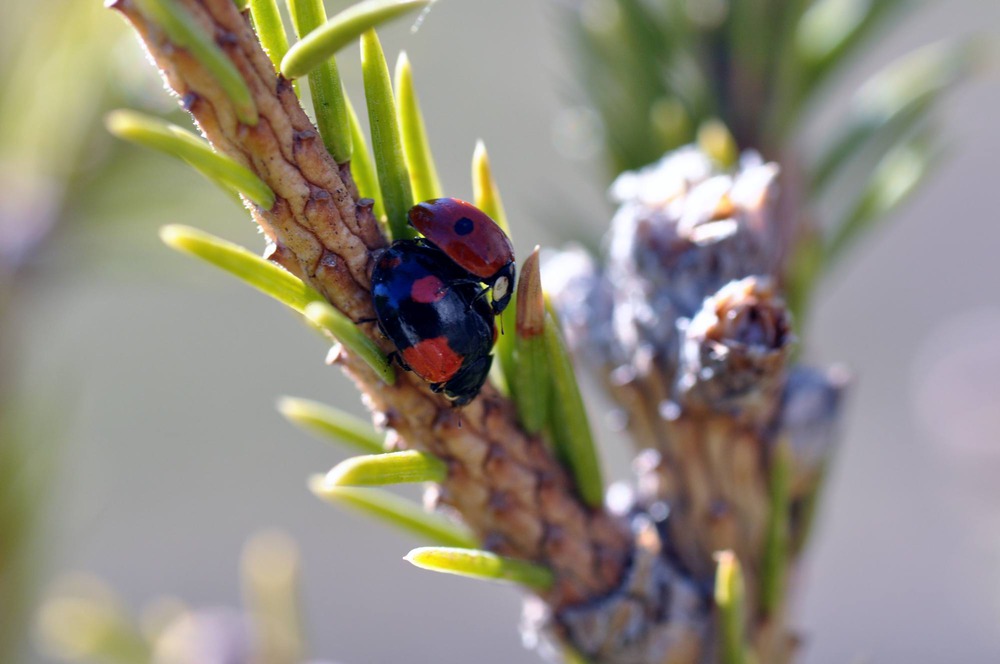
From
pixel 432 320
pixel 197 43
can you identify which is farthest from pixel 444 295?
pixel 197 43

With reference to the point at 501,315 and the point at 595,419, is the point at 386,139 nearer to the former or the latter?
the point at 501,315

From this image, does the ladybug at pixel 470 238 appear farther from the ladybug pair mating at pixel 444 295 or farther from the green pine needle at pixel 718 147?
the green pine needle at pixel 718 147

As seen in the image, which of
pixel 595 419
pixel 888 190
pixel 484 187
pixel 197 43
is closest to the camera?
pixel 197 43

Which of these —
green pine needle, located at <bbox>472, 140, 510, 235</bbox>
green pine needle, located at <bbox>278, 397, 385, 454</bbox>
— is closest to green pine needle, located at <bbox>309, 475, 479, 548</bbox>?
green pine needle, located at <bbox>278, 397, 385, 454</bbox>

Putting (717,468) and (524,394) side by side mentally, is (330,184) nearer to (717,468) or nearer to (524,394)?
(524,394)

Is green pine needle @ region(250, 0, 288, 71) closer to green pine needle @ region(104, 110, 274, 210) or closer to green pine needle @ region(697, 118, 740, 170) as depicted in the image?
green pine needle @ region(104, 110, 274, 210)

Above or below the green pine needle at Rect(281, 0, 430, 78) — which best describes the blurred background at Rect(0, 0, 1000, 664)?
above

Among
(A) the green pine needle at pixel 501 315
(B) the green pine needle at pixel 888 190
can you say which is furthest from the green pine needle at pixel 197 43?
(B) the green pine needle at pixel 888 190
